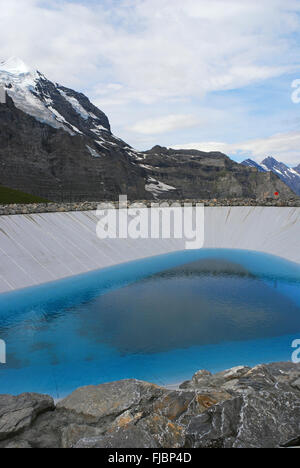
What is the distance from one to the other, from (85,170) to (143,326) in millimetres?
108752

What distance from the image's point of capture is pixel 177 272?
3053 cm

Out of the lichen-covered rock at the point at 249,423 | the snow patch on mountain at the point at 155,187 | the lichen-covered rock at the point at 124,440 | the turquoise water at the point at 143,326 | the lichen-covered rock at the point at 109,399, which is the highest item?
the snow patch on mountain at the point at 155,187

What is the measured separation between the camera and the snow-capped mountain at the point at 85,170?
106181 mm

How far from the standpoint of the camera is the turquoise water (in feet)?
43.3

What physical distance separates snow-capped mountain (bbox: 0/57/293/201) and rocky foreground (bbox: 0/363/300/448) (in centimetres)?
9884

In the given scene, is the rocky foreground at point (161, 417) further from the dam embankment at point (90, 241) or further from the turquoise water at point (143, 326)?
the dam embankment at point (90, 241)

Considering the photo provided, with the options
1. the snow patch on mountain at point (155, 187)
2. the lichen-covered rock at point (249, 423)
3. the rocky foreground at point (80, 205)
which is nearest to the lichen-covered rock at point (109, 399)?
the lichen-covered rock at point (249, 423)

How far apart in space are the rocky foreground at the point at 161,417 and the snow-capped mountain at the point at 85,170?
98.8m

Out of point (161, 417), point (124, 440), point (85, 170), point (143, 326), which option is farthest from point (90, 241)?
point (85, 170)

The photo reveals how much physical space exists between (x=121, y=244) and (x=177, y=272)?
30.1 feet

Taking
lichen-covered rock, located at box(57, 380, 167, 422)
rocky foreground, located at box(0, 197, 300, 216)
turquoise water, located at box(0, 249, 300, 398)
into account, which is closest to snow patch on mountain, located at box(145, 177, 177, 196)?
rocky foreground, located at box(0, 197, 300, 216)

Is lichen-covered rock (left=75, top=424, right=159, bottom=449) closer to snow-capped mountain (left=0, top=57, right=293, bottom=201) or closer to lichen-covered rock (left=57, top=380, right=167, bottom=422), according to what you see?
lichen-covered rock (left=57, top=380, right=167, bottom=422)

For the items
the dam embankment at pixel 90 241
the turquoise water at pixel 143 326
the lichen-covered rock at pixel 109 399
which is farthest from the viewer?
the dam embankment at pixel 90 241
